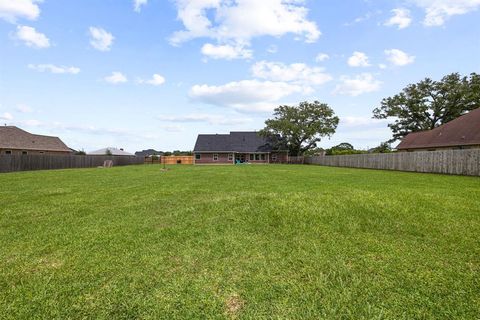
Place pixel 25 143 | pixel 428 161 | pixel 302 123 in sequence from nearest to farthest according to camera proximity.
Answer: pixel 428 161 → pixel 25 143 → pixel 302 123

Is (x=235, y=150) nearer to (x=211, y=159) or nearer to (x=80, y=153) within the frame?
(x=211, y=159)

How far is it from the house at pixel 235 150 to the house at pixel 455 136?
22169 millimetres

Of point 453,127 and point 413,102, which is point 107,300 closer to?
point 453,127

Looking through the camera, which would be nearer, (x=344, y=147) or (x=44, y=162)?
(x=44, y=162)

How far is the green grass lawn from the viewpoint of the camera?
2.56m

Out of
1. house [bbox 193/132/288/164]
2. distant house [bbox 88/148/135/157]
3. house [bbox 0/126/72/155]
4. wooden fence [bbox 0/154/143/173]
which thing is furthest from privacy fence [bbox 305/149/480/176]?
distant house [bbox 88/148/135/157]

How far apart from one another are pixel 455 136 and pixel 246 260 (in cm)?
2625

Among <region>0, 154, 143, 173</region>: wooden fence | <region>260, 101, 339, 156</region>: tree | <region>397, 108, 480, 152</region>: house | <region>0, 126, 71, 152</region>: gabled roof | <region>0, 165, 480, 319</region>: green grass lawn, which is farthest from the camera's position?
<region>260, 101, 339, 156</region>: tree

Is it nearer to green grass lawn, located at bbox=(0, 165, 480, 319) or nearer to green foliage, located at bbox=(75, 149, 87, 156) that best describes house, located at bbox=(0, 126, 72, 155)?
green foliage, located at bbox=(75, 149, 87, 156)

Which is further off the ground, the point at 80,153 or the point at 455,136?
the point at 455,136

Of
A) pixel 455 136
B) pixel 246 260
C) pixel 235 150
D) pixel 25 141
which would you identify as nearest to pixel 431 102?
pixel 455 136

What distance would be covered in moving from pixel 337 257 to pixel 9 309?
3606mm

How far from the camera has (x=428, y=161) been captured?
17.8 meters

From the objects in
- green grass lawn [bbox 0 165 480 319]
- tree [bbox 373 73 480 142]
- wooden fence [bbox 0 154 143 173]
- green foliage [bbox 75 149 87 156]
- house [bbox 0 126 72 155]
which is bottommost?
green grass lawn [bbox 0 165 480 319]
